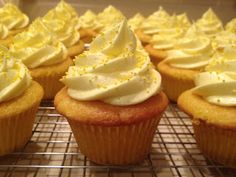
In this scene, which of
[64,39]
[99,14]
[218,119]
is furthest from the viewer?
[99,14]

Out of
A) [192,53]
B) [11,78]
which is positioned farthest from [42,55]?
[192,53]

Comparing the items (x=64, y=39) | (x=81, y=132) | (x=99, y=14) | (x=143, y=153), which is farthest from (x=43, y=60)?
(x=99, y=14)

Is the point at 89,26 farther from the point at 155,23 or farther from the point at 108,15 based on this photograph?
the point at 155,23

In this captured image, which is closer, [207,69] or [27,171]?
[27,171]

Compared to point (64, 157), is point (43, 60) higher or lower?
higher

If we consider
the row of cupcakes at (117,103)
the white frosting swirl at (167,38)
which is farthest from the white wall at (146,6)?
the row of cupcakes at (117,103)

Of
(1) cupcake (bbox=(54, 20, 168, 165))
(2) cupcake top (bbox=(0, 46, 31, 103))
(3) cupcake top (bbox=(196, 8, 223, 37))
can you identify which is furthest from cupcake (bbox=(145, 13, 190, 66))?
(2) cupcake top (bbox=(0, 46, 31, 103))

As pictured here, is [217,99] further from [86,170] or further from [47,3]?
[47,3]
